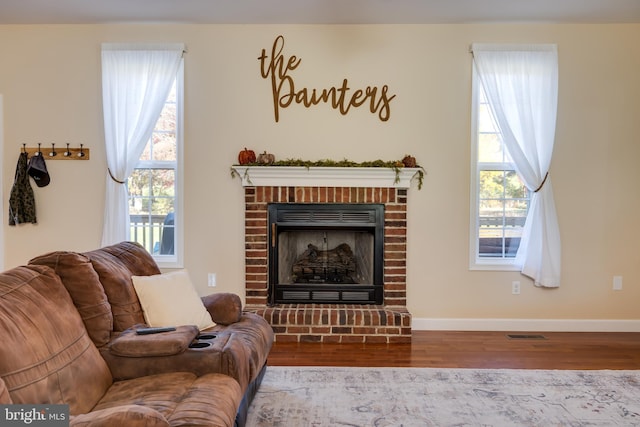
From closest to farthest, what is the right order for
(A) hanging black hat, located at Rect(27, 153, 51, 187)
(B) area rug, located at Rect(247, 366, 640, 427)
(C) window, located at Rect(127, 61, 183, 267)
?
(B) area rug, located at Rect(247, 366, 640, 427)
(A) hanging black hat, located at Rect(27, 153, 51, 187)
(C) window, located at Rect(127, 61, 183, 267)

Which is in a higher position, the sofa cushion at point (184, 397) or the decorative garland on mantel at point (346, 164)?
the decorative garland on mantel at point (346, 164)

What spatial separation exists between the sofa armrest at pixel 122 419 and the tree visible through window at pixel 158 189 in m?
3.03

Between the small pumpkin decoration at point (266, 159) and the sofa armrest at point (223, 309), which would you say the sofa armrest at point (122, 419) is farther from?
the small pumpkin decoration at point (266, 159)

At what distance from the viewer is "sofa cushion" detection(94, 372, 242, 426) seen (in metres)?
1.72

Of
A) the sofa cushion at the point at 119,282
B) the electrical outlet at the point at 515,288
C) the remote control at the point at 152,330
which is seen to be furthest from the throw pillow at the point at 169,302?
the electrical outlet at the point at 515,288

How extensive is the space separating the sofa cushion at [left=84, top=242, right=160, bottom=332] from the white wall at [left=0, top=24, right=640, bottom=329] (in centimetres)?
163

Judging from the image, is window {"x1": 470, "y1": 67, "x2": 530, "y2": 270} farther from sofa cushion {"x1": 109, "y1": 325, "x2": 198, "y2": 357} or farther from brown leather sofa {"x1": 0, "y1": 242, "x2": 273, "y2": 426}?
sofa cushion {"x1": 109, "y1": 325, "x2": 198, "y2": 357}

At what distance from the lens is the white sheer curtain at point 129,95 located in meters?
4.21

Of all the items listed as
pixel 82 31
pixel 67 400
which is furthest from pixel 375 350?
pixel 82 31

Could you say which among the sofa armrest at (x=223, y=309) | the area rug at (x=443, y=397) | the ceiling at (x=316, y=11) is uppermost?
the ceiling at (x=316, y=11)

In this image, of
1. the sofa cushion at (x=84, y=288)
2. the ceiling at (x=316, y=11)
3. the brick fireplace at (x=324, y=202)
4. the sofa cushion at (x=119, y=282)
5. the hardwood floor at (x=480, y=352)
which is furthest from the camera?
the brick fireplace at (x=324, y=202)

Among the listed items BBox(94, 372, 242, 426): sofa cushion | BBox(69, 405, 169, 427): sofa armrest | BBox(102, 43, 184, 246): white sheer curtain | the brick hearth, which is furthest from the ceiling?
BBox(69, 405, 169, 427): sofa armrest

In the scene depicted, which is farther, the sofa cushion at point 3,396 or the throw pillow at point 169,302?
the throw pillow at point 169,302

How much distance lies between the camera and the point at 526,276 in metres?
4.29
